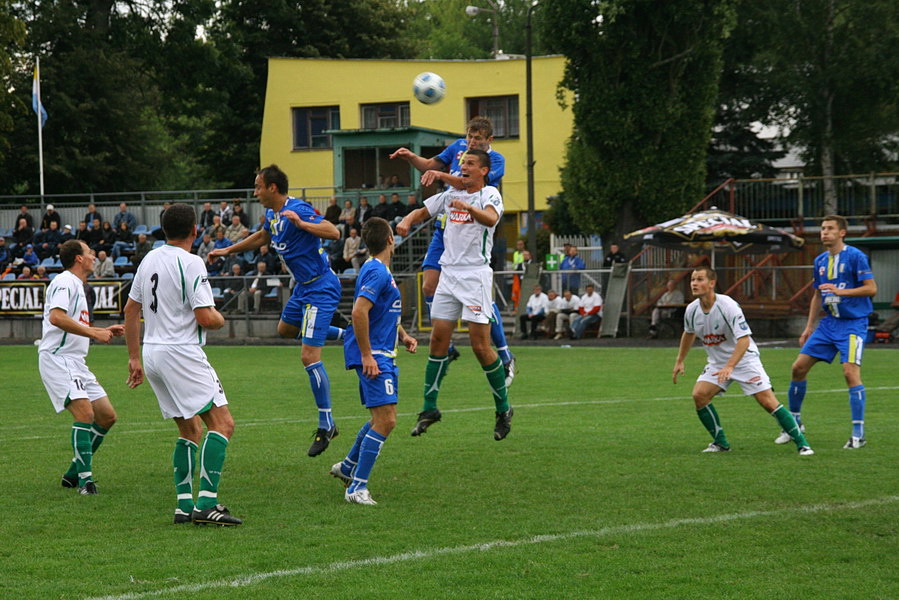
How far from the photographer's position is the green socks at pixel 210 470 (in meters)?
7.95

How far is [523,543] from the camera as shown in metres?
7.33

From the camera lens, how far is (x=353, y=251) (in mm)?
32344

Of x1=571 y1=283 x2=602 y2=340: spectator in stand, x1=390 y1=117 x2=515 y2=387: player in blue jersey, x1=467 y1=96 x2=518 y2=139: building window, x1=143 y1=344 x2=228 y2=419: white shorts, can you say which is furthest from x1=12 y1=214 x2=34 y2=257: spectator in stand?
x1=143 y1=344 x2=228 y2=419: white shorts

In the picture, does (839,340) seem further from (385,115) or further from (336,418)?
(385,115)

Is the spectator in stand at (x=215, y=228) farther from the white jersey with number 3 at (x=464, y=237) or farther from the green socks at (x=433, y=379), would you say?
the green socks at (x=433, y=379)

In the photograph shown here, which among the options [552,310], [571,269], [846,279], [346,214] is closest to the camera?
[846,279]

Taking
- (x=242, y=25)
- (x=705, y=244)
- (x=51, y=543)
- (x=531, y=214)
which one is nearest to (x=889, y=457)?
(x=51, y=543)

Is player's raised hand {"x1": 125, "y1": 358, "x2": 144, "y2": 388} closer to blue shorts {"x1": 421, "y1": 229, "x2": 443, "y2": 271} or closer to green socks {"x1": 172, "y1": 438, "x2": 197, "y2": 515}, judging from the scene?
green socks {"x1": 172, "y1": 438, "x2": 197, "y2": 515}

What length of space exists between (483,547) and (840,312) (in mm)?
6182

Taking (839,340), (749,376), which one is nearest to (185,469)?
(749,376)

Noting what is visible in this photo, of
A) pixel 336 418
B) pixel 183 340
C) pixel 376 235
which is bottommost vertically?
pixel 336 418

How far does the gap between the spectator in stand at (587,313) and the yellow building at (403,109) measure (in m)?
16.5

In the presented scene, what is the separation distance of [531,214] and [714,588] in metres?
30.2

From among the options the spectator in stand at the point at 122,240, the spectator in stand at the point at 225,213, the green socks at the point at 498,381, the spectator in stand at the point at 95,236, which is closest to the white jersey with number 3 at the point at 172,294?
the green socks at the point at 498,381
